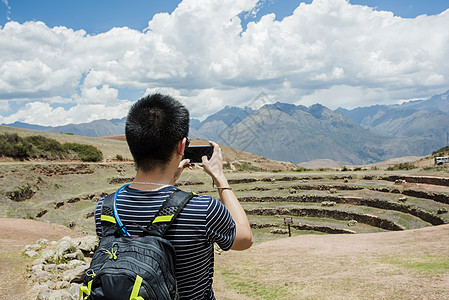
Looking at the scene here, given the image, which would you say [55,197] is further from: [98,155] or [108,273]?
[108,273]

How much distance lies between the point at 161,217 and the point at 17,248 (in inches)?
504

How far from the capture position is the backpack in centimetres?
193

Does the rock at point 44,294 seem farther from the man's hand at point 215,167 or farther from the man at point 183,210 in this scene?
the man's hand at point 215,167

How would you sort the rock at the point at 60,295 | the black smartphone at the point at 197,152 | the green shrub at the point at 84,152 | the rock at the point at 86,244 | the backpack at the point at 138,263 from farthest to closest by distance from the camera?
the green shrub at the point at 84,152
the rock at the point at 86,244
the rock at the point at 60,295
the black smartphone at the point at 197,152
the backpack at the point at 138,263

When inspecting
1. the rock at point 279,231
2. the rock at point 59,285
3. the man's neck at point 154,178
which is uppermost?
the man's neck at point 154,178

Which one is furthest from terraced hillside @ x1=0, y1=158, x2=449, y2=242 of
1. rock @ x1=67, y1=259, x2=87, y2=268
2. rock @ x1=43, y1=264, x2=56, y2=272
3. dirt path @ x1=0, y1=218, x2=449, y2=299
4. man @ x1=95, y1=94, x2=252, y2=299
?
man @ x1=95, y1=94, x2=252, y2=299

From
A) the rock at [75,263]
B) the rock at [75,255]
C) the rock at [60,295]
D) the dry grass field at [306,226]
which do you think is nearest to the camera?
the rock at [60,295]

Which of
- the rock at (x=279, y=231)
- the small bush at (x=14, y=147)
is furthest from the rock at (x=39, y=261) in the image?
the small bush at (x=14, y=147)

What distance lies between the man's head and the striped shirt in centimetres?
25

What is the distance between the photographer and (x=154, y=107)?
2506 millimetres

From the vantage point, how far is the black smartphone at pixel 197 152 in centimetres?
298

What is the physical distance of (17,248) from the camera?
1202cm

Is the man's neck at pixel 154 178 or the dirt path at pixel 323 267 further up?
the man's neck at pixel 154 178

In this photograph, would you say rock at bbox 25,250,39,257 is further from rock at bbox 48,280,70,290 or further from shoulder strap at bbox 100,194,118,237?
shoulder strap at bbox 100,194,118,237
